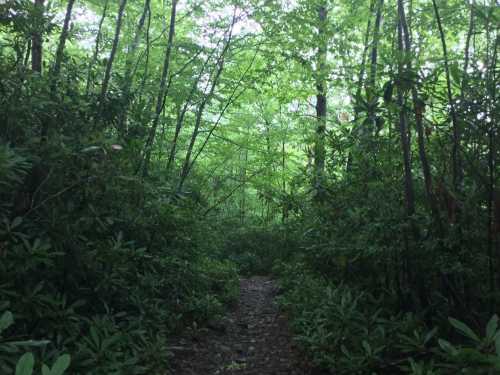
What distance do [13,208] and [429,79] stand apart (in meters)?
3.47

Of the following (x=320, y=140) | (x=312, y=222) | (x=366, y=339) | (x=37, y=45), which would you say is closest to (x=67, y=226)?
(x=37, y=45)

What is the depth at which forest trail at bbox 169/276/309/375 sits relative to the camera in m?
4.03

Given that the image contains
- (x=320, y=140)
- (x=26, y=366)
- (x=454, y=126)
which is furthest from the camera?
(x=320, y=140)

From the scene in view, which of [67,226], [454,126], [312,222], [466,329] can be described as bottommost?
[466,329]

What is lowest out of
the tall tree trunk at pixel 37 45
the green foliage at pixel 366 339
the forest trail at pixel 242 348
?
the forest trail at pixel 242 348

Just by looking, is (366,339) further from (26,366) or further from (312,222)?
(26,366)

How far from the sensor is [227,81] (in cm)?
790

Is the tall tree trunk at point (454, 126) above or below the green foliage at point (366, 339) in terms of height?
above

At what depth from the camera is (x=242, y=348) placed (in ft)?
15.5

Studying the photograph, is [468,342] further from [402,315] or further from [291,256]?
[291,256]

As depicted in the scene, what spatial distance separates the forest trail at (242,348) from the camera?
403 cm

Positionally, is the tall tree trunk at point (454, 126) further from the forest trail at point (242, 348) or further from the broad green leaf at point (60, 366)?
the broad green leaf at point (60, 366)

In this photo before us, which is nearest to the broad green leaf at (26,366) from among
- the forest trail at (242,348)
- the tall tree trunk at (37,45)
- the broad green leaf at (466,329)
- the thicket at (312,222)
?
the thicket at (312,222)

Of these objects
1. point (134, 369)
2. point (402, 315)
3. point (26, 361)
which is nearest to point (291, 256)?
point (402, 315)
